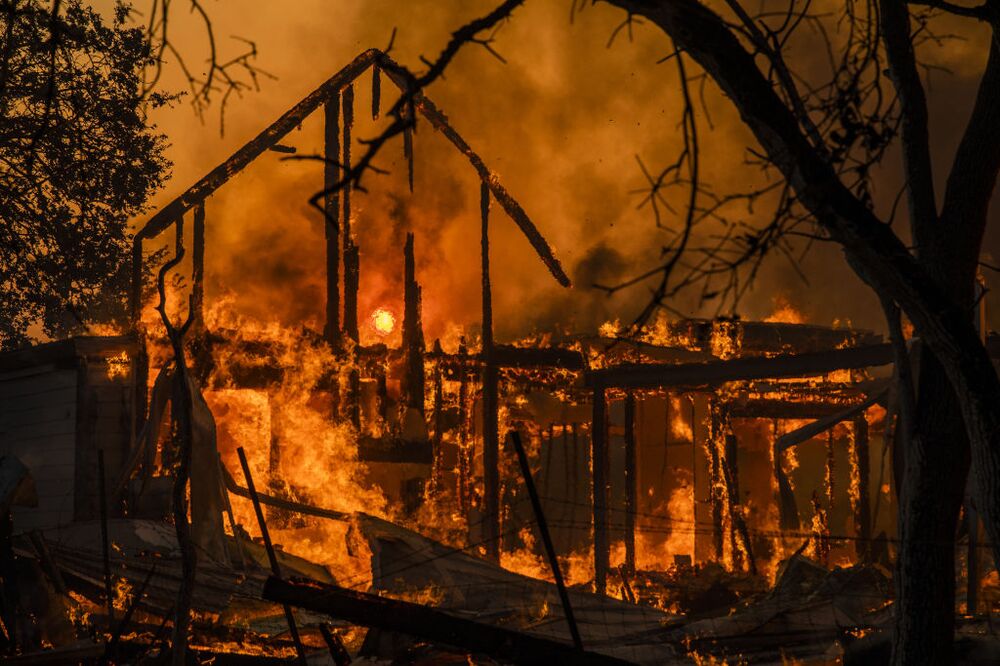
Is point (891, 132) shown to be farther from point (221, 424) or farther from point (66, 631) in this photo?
point (221, 424)

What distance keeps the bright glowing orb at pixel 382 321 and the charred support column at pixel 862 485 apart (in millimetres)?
9213

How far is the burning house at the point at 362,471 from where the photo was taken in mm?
12164

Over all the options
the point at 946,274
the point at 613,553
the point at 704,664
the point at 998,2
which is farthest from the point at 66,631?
the point at 613,553

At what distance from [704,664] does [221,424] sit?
10965 mm

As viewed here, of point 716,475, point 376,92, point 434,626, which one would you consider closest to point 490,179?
point 376,92

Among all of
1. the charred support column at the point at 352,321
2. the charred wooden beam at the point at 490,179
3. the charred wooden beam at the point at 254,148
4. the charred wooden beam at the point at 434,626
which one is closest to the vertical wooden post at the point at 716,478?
the charred wooden beam at the point at 490,179

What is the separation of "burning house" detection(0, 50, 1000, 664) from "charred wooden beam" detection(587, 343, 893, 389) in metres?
0.04

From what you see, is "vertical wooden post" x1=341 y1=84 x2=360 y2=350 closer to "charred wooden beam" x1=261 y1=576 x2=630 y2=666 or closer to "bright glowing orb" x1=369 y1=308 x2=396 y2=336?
"bright glowing orb" x1=369 y1=308 x2=396 y2=336

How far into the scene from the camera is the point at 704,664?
11164mm

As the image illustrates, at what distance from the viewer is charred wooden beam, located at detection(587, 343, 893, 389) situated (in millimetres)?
15893

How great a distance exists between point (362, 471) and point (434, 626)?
14059 millimetres

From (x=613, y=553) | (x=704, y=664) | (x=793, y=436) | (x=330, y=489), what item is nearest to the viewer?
(x=704, y=664)

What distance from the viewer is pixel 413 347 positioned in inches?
774

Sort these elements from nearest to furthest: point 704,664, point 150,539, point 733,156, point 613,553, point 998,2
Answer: point 998,2
point 704,664
point 150,539
point 613,553
point 733,156
